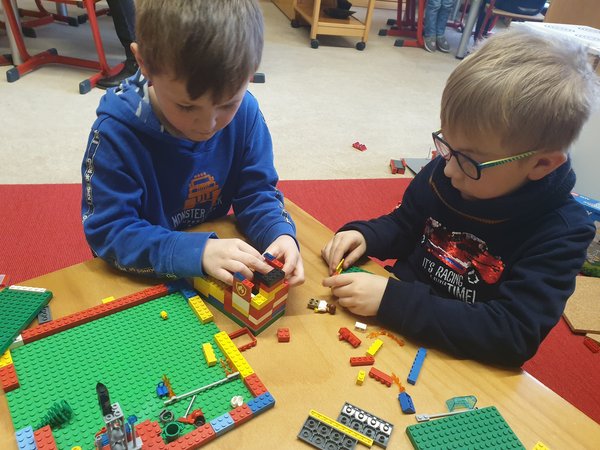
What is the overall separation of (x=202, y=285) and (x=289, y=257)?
0.56 ft

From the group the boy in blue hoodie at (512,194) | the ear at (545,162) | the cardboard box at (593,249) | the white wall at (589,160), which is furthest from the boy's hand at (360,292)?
the white wall at (589,160)

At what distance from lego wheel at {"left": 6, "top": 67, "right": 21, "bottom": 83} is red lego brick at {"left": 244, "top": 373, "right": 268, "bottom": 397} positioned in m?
3.26

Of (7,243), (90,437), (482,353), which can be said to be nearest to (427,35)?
(7,243)

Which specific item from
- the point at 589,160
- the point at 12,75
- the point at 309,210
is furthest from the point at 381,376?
the point at 12,75

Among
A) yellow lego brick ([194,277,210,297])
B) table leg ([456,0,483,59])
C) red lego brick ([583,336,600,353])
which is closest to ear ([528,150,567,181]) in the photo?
yellow lego brick ([194,277,210,297])

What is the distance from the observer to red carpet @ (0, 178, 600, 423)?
1.63 meters

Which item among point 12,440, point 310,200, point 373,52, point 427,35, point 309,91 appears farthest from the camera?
point 427,35

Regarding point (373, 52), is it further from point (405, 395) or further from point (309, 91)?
point (405, 395)

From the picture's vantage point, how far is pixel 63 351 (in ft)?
2.29

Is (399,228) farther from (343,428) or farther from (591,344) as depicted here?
(591,344)

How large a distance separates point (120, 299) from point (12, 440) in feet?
0.85

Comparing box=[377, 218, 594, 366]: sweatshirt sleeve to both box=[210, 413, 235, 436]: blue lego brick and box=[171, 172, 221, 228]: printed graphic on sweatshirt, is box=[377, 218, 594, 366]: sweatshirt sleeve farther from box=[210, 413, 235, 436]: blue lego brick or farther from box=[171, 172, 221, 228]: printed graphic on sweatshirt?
box=[171, 172, 221, 228]: printed graphic on sweatshirt

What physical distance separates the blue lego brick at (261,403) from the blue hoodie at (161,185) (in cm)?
25

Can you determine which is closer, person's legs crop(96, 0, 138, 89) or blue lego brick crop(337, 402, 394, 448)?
blue lego brick crop(337, 402, 394, 448)
